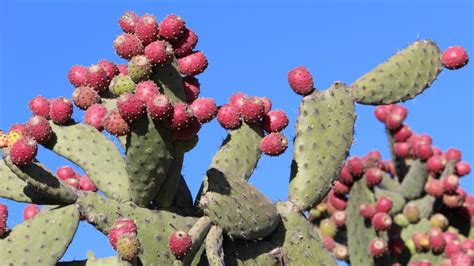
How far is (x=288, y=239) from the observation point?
14.0 ft

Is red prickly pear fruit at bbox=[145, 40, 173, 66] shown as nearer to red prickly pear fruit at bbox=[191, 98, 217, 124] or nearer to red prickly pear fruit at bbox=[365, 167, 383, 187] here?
red prickly pear fruit at bbox=[191, 98, 217, 124]

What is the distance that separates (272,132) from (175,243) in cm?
103

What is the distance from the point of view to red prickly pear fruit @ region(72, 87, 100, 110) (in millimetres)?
4207

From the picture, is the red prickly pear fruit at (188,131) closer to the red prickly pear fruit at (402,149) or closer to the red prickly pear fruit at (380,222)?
the red prickly pear fruit at (380,222)

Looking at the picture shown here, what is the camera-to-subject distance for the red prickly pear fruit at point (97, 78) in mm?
4188

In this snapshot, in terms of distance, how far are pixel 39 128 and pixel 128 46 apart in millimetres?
620

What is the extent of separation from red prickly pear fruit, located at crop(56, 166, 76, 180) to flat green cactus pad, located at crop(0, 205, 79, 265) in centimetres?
84

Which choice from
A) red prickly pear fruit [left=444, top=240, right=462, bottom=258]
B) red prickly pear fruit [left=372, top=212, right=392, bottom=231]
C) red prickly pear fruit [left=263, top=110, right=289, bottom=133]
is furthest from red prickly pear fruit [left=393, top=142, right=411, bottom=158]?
red prickly pear fruit [left=263, top=110, right=289, bottom=133]

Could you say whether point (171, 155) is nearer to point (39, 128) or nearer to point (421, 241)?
point (39, 128)

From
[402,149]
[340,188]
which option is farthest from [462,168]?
[340,188]

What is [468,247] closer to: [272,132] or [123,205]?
[272,132]

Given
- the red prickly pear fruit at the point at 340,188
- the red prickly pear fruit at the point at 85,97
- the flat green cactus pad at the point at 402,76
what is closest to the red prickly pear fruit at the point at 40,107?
the red prickly pear fruit at the point at 85,97

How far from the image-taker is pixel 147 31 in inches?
148

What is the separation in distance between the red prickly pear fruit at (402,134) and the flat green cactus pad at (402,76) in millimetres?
3234
